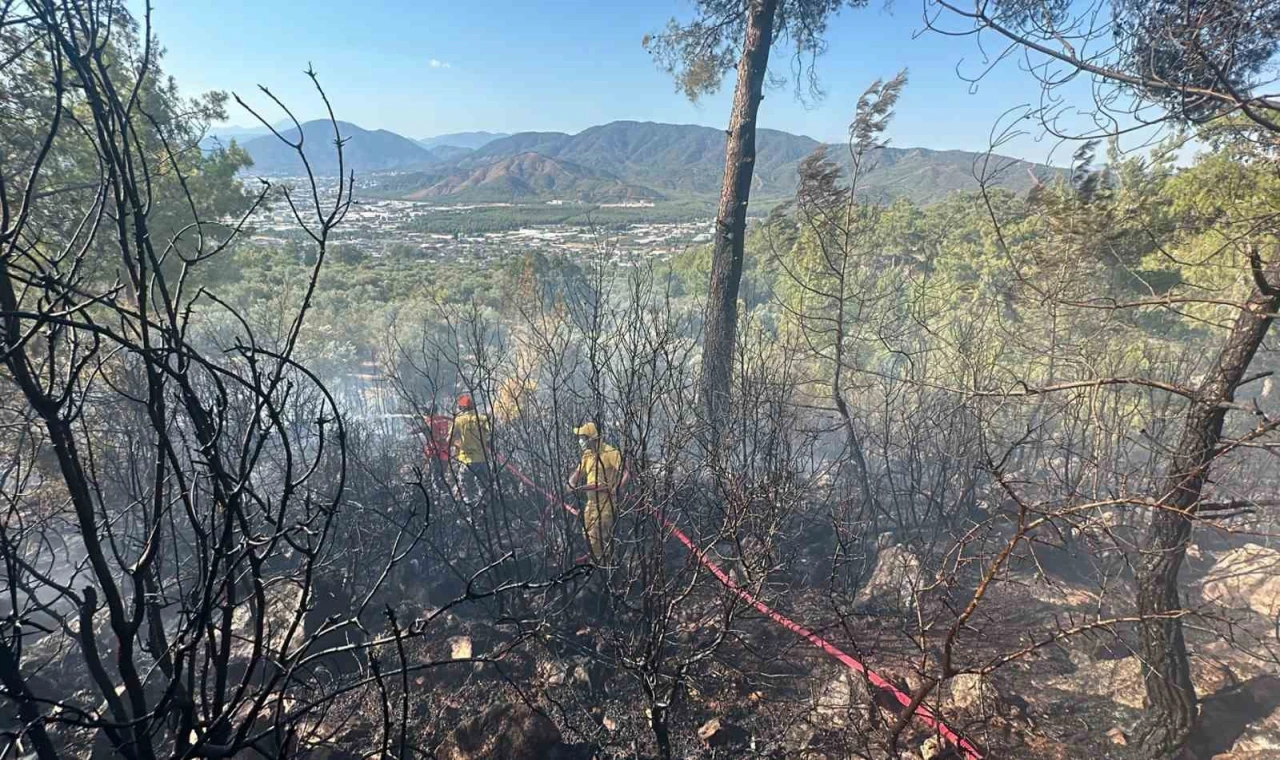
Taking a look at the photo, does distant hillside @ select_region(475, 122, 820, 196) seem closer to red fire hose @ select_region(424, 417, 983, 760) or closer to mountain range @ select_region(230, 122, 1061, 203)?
mountain range @ select_region(230, 122, 1061, 203)

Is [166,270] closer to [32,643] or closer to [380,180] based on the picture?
[32,643]

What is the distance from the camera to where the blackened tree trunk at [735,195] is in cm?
675

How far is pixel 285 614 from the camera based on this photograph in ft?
14.4

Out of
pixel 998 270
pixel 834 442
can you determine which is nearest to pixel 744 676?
pixel 834 442

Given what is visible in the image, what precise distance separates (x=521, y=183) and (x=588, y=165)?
17.7m

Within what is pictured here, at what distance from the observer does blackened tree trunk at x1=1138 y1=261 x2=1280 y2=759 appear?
9.46 ft

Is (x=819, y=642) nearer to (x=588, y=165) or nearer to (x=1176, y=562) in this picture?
(x=1176, y=562)

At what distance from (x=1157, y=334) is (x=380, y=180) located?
58475 mm

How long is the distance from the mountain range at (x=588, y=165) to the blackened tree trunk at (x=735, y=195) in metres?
27.2

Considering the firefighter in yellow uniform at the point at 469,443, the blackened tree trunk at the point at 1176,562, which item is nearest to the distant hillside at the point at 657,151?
the firefighter in yellow uniform at the point at 469,443

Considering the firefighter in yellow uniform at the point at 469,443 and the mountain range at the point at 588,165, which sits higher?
the mountain range at the point at 588,165

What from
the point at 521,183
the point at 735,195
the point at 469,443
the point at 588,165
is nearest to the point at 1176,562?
the point at 735,195

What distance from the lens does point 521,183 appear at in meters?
56.8

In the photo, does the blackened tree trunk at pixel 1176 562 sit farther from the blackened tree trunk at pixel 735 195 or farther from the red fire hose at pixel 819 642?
the blackened tree trunk at pixel 735 195
